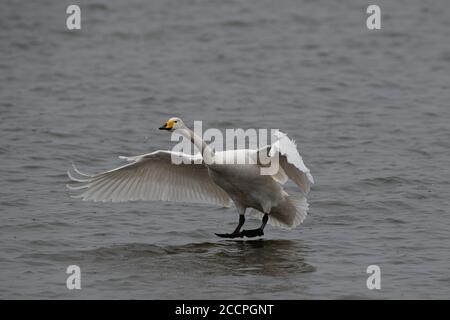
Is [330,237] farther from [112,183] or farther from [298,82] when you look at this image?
[298,82]

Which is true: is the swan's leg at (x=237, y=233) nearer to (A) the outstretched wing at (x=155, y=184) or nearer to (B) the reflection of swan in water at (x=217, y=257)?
(B) the reflection of swan in water at (x=217, y=257)

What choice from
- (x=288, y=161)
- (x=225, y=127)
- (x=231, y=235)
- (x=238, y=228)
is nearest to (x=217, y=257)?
(x=231, y=235)

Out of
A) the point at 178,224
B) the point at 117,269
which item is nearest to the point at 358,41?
the point at 178,224

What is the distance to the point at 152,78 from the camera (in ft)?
71.7

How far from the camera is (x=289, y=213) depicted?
12.1m

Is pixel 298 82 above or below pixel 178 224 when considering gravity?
above

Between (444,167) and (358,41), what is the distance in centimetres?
978

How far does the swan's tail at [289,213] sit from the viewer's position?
39.2 ft

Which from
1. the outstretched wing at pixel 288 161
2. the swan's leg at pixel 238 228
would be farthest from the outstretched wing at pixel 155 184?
the outstretched wing at pixel 288 161

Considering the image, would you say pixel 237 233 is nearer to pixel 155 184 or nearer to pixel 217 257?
pixel 217 257

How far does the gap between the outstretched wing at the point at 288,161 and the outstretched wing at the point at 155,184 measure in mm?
1191

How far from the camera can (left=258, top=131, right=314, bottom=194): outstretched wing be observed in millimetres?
10078

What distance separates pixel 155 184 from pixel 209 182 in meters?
0.73
